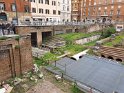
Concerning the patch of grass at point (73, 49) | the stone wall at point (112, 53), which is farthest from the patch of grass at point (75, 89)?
the stone wall at point (112, 53)

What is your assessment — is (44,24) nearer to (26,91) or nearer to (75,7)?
(26,91)

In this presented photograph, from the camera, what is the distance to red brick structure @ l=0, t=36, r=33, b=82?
15.7 meters

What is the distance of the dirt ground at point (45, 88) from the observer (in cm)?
1484

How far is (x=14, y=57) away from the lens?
655 inches

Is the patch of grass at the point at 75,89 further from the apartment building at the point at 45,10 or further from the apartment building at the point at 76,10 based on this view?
the apartment building at the point at 76,10

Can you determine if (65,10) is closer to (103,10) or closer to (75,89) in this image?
(103,10)

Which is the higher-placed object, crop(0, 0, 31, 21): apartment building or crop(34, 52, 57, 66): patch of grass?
crop(0, 0, 31, 21): apartment building

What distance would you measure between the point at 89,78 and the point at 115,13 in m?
37.8

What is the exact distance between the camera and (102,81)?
15383mm

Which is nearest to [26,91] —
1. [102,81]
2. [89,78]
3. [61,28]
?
[89,78]

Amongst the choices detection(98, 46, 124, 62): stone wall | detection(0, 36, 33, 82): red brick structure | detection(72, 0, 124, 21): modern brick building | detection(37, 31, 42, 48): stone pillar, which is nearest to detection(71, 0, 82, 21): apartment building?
detection(72, 0, 124, 21): modern brick building

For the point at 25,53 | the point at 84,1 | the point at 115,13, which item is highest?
the point at 84,1

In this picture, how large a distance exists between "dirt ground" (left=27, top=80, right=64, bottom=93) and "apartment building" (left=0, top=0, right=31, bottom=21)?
19879 mm

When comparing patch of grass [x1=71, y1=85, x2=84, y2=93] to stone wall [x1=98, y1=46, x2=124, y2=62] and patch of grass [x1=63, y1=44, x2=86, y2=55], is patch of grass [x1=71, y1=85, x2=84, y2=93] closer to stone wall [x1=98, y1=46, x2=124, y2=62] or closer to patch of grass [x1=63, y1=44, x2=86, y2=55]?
patch of grass [x1=63, y1=44, x2=86, y2=55]
